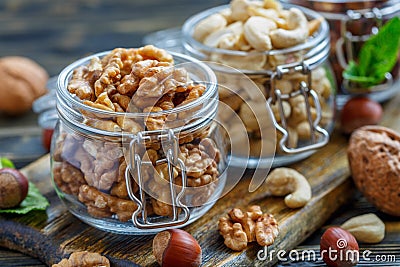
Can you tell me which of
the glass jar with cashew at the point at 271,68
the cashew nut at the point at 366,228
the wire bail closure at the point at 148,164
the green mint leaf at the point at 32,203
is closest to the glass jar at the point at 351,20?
the glass jar with cashew at the point at 271,68

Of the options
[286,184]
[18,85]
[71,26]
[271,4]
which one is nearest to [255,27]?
[271,4]

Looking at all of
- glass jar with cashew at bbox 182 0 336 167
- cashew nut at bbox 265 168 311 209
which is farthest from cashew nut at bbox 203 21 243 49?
cashew nut at bbox 265 168 311 209

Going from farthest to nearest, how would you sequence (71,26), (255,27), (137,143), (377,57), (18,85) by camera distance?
1. (71,26)
2. (18,85)
3. (377,57)
4. (255,27)
5. (137,143)

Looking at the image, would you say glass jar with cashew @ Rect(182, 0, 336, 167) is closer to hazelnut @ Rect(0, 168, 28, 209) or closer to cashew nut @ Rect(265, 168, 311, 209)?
cashew nut @ Rect(265, 168, 311, 209)

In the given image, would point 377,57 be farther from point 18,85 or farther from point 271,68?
point 18,85

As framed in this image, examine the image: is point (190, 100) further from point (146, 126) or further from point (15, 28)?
point (15, 28)

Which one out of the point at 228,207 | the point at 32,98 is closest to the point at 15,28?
the point at 32,98
